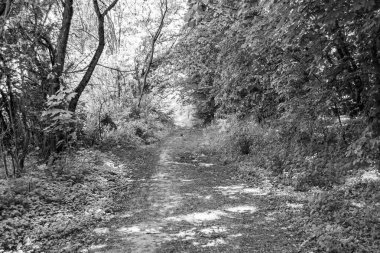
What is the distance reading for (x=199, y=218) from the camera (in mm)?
6449

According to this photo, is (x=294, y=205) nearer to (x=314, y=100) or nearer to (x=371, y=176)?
(x=371, y=176)

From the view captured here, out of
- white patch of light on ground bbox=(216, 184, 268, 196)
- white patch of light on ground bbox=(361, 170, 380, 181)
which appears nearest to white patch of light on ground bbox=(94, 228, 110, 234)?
white patch of light on ground bbox=(216, 184, 268, 196)

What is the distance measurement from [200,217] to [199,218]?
0.06 meters

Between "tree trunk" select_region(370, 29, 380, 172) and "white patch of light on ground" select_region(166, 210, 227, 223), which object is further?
"white patch of light on ground" select_region(166, 210, 227, 223)

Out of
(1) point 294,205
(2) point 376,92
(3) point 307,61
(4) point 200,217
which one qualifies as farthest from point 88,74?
(2) point 376,92

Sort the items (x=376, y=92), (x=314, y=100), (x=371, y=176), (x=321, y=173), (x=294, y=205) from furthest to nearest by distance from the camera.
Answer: (x=314, y=100), (x=321, y=173), (x=371, y=176), (x=294, y=205), (x=376, y=92)

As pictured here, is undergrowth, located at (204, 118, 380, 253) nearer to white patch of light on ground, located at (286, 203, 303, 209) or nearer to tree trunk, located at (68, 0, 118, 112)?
white patch of light on ground, located at (286, 203, 303, 209)

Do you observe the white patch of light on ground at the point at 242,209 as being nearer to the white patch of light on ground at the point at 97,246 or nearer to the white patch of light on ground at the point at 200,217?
the white patch of light on ground at the point at 200,217

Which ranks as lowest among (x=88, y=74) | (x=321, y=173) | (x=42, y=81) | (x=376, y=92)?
(x=321, y=173)

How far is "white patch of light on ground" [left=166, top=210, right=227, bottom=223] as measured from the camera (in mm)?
6371

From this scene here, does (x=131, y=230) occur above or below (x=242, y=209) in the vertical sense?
above

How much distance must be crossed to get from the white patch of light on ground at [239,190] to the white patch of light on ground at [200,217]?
162cm

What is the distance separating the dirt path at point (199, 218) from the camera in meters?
5.24

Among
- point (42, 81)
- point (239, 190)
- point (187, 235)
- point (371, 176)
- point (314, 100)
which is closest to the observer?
point (187, 235)
